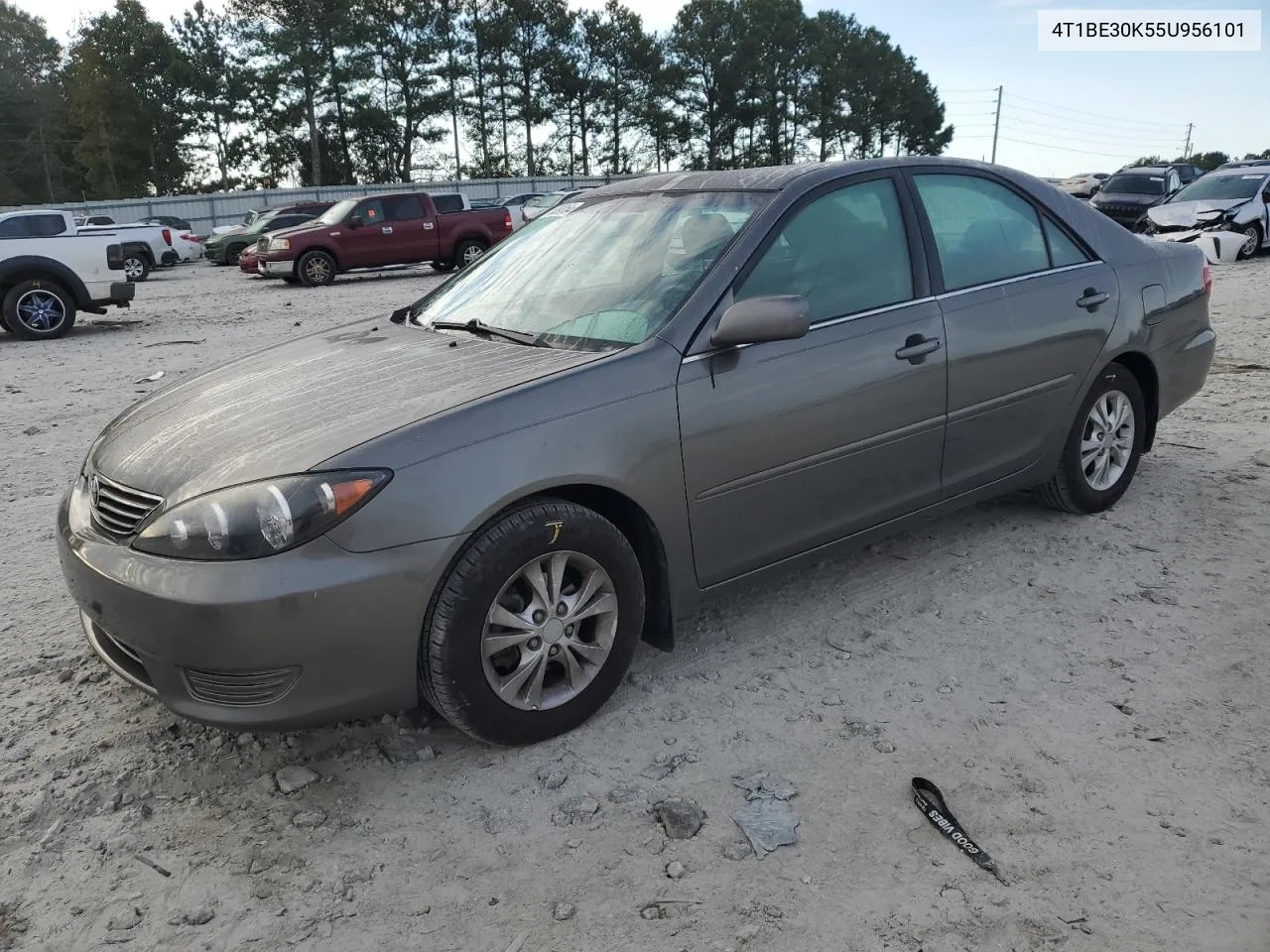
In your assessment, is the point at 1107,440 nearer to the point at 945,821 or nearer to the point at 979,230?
the point at 979,230

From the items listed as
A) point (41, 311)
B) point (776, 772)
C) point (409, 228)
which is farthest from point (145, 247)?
point (776, 772)

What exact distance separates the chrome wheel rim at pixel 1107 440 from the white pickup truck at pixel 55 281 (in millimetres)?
11932

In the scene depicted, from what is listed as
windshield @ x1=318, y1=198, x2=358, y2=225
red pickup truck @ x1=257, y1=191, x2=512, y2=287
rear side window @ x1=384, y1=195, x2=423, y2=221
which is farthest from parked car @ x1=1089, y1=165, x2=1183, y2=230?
windshield @ x1=318, y1=198, x2=358, y2=225

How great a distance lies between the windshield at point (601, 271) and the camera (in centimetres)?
338

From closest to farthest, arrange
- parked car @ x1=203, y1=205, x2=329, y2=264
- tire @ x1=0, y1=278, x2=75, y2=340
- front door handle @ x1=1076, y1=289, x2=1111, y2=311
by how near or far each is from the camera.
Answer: front door handle @ x1=1076, y1=289, x2=1111, y2=311, tire @ x1=0, y1=278, x2=75, y2=340, parked car @ x1=203, y1=205, x2=329, y2=264

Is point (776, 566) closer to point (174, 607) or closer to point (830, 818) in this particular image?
point (830, 818)

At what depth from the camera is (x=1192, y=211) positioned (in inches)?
672

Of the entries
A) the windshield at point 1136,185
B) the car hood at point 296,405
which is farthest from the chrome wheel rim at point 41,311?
the windshield at point 1136,185

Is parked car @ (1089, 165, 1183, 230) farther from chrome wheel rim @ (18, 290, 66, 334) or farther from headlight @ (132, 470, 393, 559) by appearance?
headlight @ (132, 470, 393, 559)

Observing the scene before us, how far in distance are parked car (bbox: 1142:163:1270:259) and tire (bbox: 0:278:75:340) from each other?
16848 mm

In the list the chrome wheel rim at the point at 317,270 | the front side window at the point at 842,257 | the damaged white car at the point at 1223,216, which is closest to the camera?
the front side window at the point at 842,257

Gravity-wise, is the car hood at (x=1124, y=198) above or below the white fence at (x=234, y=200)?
below

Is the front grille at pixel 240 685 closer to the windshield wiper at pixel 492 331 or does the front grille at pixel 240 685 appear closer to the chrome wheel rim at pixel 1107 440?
the windshield wiper at pixel 492 331

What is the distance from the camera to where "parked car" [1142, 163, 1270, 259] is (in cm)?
1669
